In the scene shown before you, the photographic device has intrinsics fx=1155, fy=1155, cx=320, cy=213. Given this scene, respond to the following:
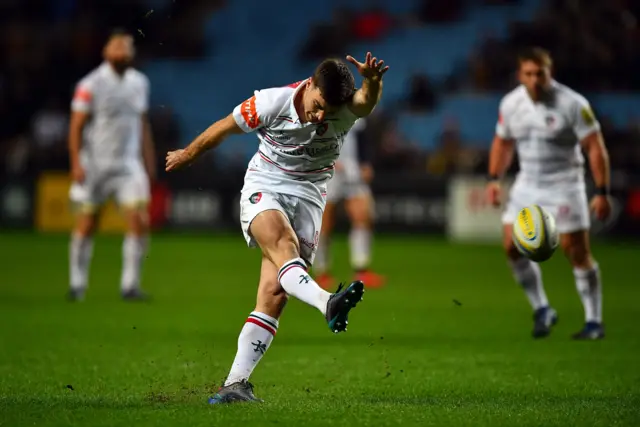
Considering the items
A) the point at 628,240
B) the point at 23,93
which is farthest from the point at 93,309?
the point at 23,93

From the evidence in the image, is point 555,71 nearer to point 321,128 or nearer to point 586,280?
point 586,280

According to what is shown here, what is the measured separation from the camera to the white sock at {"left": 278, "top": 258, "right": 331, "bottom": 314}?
577 cm

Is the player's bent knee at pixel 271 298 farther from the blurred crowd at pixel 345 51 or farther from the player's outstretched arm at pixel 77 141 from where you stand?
the blurred crowd at pixel 345 51

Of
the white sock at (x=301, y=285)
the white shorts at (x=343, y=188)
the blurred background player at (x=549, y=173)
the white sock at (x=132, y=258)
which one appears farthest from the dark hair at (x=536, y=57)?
the white shorts at (x=343, y=188)

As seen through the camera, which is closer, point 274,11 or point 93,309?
point 93,309

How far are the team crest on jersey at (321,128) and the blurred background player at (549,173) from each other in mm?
3551

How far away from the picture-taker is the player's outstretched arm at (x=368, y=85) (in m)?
5.90

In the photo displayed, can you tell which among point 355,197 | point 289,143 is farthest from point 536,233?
point 355,197

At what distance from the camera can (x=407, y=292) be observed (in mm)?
13703

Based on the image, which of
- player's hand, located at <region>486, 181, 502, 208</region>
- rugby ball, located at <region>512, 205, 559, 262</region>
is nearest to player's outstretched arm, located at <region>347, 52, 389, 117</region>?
rugby ball, located at <region>512, 205, 559, 262</region>

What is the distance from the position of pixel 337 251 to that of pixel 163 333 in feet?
33.5

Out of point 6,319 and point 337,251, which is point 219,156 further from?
point 6,319

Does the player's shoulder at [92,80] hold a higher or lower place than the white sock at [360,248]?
higher

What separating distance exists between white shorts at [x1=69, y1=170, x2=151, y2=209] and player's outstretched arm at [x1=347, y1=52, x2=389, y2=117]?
6814mm
